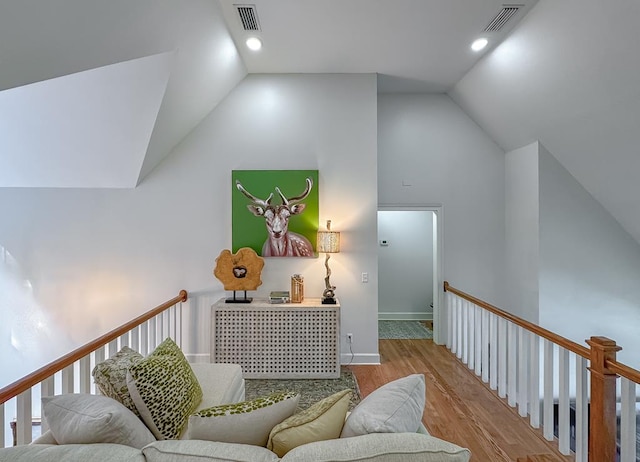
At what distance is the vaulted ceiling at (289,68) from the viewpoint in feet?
8.30

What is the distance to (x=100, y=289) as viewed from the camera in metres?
4.25

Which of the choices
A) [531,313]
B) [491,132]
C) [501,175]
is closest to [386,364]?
[531,313]

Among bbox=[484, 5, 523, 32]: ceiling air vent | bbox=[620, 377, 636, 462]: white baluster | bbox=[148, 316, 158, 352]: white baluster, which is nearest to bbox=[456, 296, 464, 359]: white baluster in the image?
bbox=[620, 377, 636, 462]: white baluster

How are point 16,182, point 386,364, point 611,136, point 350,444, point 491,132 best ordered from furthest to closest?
point 491,132 → point 386,364 → point 16,182 → point 611,136 → point 350,444

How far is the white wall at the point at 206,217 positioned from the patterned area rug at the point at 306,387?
0.65 m

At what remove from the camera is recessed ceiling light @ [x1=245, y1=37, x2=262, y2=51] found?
367 centimetres

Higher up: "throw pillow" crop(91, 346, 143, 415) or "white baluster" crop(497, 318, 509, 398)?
"throw pillow" crop(91, 346, 143, 415)

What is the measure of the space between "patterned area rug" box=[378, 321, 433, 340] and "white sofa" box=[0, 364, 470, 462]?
15.0 ft

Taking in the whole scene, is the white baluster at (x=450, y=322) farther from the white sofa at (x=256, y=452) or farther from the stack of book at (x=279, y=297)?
the white sofa at (x=256, y=452)

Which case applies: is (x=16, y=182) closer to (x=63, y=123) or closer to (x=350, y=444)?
(x=63, y=123)

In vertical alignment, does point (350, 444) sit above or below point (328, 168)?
below

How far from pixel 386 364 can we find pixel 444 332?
3.95 ft

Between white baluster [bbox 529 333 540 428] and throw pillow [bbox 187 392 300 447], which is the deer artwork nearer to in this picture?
white baluster [bbox 529 333 540 428]

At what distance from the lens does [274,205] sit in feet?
14.2
